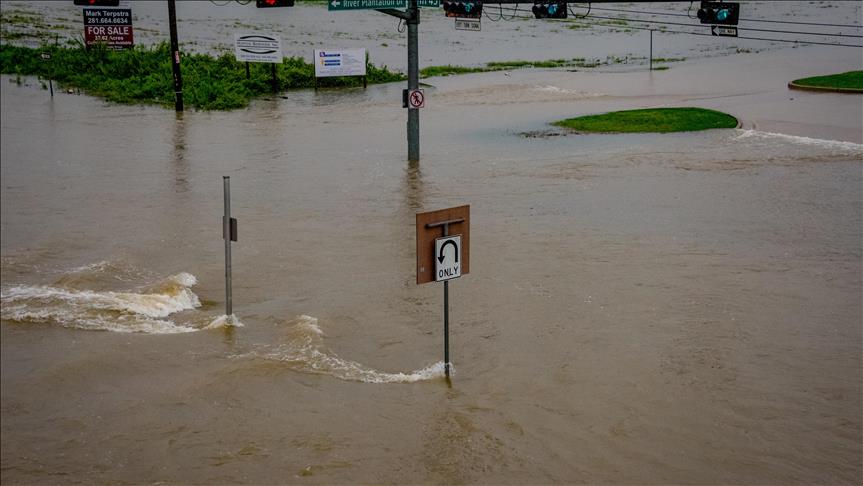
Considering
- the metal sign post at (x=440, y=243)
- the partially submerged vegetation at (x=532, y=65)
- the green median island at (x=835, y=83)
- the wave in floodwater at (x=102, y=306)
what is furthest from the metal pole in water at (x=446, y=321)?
the partially submerged vegetation at (x=532, y=65)

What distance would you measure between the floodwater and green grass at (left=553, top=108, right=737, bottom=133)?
3061mm

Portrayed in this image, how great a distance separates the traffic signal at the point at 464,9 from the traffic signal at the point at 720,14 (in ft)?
16.1

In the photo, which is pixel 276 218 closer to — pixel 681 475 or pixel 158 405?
pixel 158 405

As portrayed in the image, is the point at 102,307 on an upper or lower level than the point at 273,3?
lower

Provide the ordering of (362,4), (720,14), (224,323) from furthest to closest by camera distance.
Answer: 1. (720,14)
2. (362,4)
3. (224,323)

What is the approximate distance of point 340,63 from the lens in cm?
3822

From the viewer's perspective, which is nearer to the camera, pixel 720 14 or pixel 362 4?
pixel 362 4

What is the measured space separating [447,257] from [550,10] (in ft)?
56.5

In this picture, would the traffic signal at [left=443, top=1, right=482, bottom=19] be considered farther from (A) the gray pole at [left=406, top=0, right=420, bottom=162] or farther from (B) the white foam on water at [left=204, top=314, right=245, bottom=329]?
(B) the white foam on water at [left=204, top=314, right=245, bottom=329]

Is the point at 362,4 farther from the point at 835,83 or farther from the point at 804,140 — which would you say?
the point at 835,83

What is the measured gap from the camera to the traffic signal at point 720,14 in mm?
22672

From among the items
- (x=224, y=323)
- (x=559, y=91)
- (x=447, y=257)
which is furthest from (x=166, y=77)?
(x=447, y=257)

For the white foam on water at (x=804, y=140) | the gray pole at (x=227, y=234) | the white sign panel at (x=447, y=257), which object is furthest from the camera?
the white foam on water at (x=804, y=140)

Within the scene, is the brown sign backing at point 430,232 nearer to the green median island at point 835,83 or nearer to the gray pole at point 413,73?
the gray pole at point 413,73
